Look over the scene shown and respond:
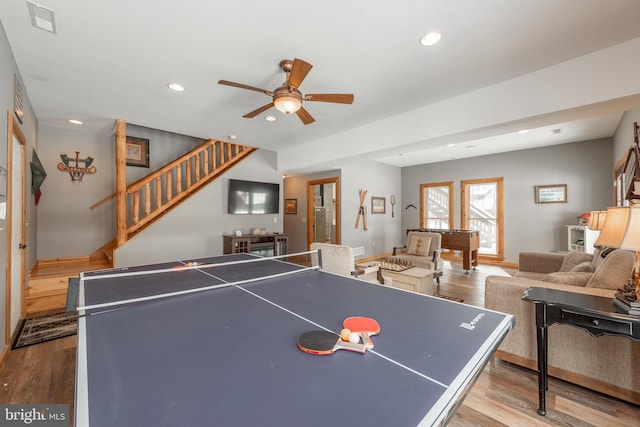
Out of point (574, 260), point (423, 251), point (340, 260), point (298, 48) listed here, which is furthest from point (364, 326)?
point (423, 251)

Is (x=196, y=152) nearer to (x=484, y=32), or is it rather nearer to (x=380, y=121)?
(x=380, y=121)

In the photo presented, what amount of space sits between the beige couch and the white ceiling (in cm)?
168

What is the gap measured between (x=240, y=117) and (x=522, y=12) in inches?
135

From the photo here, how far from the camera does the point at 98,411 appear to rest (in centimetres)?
67

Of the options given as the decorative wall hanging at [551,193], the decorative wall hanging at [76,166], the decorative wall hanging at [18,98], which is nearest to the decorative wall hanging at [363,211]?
the decorative wall hanging at [551,193]

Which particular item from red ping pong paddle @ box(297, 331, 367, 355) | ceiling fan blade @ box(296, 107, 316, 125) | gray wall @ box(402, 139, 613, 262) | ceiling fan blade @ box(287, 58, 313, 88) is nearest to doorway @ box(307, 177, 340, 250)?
gray wall @ box(402, 139, 613, 262)

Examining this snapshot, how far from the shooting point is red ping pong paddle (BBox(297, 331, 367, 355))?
0.94 meters

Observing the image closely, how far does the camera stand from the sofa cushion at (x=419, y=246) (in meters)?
5.17

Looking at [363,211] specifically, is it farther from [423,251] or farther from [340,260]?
[340,260]

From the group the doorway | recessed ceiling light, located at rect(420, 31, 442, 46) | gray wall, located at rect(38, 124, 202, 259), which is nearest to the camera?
recessed ceiling light, located at rect(420, 31, 442, 46)

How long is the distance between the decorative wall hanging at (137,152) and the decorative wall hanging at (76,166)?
0.63 m

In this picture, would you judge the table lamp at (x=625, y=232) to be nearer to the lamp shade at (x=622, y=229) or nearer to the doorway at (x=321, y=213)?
the lamp shade at (x=622, y=229)

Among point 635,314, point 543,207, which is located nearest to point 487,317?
point 635,314

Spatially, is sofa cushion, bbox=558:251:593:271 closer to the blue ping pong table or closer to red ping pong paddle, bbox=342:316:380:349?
the blue ping pong table
